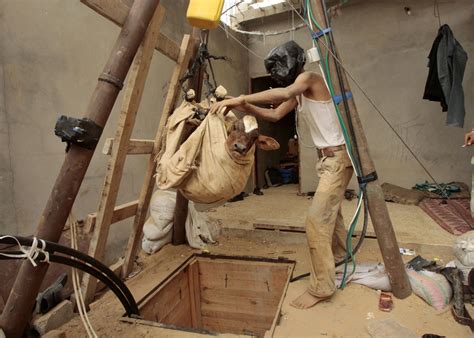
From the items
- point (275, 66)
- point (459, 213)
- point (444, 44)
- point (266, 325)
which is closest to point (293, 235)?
point (266, 325)

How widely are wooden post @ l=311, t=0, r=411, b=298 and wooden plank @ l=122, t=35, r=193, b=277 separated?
91 cm

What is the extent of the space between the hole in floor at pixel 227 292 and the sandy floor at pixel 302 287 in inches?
5.8

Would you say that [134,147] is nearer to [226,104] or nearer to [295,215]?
[226,104]

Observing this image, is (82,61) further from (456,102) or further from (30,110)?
(456,102)

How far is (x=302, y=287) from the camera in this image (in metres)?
2.08

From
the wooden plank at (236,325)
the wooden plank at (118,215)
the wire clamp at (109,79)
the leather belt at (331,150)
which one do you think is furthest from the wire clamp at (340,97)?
the wooden plank at (236,325)

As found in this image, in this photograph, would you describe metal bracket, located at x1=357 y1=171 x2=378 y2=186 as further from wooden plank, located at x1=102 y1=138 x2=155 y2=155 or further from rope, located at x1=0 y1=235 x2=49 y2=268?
rope, located at x1=0 y1=235 x2=49 y2=268

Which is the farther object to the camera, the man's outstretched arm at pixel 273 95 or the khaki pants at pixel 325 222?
the khaki pants at pixel 325 222

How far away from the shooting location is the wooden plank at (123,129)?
1755mm

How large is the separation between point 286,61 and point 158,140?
102 centimetres

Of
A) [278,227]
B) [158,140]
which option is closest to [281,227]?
[278,227]

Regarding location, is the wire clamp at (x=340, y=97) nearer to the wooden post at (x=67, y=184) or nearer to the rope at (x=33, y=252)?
the wooden post at (x=67, y=184)

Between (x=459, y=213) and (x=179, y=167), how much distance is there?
334cm

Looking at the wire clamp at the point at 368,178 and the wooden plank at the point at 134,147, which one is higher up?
the wooden plank at the point at 134,147
